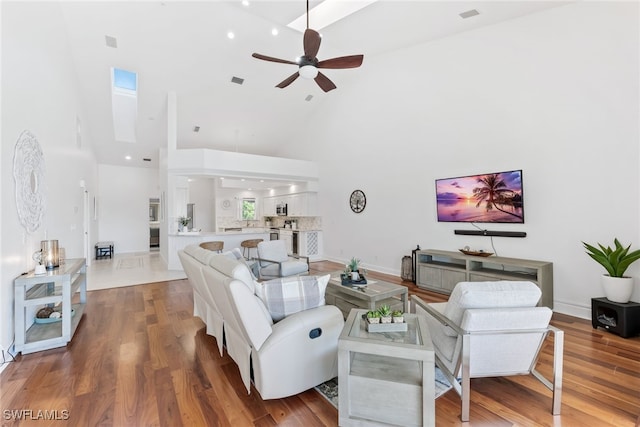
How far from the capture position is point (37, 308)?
362cm

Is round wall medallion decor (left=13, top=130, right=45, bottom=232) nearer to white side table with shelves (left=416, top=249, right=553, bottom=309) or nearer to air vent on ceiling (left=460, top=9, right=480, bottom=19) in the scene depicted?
white side table with shelves (left=416, top=249, right=553, bottom=309)

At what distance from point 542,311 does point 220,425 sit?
7.55ft

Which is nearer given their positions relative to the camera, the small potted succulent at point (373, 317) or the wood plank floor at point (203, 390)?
the wood plank floor at point (203, 390)

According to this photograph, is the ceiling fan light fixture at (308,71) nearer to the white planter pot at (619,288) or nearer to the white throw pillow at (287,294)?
the white throw pillow at (287,294)

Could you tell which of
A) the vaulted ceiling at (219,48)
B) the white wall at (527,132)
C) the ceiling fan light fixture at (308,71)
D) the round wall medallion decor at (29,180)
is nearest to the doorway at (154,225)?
the vaulted ceiling at (219,48)

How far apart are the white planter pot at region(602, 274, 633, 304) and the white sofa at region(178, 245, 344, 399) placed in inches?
133

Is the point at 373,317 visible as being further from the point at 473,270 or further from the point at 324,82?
the point at 324,82

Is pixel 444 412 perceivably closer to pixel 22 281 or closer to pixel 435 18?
pixel 22 281

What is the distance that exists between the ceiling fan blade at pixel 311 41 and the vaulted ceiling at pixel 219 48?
1691 mm

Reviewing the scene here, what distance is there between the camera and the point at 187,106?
753 centimetres

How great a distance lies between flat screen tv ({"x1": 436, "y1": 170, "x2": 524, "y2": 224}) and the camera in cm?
451

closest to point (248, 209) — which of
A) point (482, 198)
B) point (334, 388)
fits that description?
point (482, 198)

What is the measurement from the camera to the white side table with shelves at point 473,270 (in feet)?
13.4

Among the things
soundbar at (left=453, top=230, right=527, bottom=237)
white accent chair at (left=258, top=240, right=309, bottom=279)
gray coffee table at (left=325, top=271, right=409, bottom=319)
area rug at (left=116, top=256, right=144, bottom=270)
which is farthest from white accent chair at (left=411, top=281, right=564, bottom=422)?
area rug at (left=116, top=256, right=144, bottom=270)
